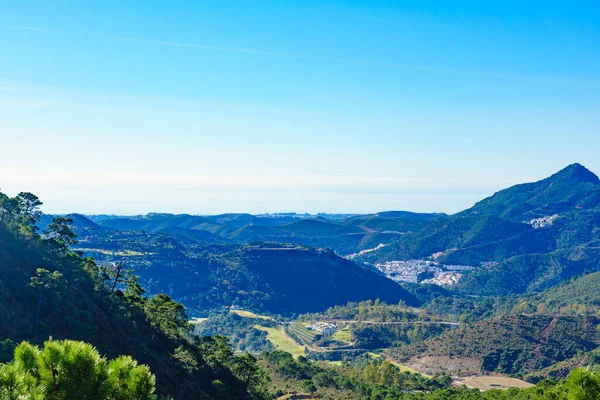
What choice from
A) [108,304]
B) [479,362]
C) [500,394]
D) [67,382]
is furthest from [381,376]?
[67,382]

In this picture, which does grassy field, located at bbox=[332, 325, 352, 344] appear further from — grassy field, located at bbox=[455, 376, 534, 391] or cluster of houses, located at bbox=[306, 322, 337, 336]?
grassy field, located at bbox=[455, 376, 534, 391]

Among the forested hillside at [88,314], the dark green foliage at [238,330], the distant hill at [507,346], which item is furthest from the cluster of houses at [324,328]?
the forested hillside at [88,314]

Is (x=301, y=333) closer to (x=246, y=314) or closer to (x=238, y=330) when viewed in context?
(x=238, y=330)

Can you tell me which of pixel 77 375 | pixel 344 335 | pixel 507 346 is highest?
pixel 77 375

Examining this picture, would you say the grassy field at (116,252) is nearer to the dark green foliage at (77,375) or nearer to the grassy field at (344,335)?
the grassy field at (344,335)

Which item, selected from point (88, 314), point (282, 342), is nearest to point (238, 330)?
point (282, 342)

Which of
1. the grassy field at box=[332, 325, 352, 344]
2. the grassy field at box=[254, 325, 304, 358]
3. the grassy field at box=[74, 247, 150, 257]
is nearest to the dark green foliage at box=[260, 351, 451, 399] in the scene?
the grassy field at box=[254, 325, 304, 358]

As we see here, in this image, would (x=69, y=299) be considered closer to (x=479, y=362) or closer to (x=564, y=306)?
(x=479, y=362)
